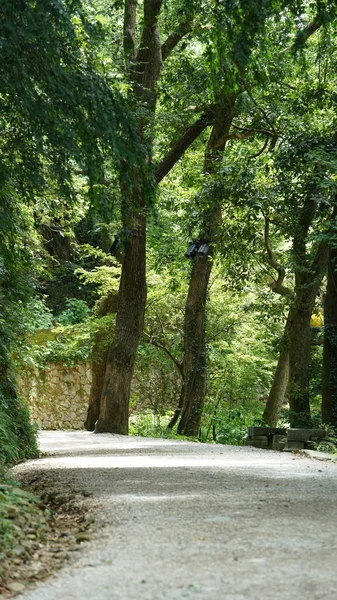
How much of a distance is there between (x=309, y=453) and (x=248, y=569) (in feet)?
26.7

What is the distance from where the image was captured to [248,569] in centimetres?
436

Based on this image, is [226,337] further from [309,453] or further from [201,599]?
[201,599]

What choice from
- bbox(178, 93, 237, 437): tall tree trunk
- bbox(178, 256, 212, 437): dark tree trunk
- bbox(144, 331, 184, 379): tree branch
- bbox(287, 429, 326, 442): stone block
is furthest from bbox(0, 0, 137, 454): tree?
bbox(144, 331, 184, 379): tree branch

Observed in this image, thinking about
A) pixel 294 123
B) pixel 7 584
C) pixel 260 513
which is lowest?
pixel 7 584

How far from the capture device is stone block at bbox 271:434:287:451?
14617mm

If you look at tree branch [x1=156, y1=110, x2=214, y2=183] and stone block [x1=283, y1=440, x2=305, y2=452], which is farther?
tree branch [x1=156, y1=110, x2=214, y2=183]

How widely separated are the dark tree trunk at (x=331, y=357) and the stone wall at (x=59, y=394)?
37.8 ft

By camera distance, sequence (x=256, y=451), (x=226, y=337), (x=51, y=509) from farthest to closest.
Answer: (x=226, y=337) → (x=256, y=451) → (x=51, y=509)

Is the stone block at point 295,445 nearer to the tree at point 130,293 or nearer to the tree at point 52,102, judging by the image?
the tree at point 130,293

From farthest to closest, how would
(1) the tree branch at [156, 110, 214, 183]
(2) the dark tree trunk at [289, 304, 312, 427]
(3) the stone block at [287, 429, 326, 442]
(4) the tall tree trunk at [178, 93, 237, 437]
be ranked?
(4) the tall tree trunk at [178, 93, 237, 437] → (1) the tree branch at [156, 110, 214, 183] → (2) the dark tree trunk at [289, 304, 312, 427] → (3) the stone block at [287, 429, 326, 442]

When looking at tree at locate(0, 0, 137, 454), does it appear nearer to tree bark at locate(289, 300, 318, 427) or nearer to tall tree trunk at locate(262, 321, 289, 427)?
tree bark at locate(289, 300, 318, 427)

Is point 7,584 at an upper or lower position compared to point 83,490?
lower

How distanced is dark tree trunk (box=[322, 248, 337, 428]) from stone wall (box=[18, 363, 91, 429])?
11530 millimetres

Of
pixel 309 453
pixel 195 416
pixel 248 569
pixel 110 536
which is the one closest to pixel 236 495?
pixel 110 536
